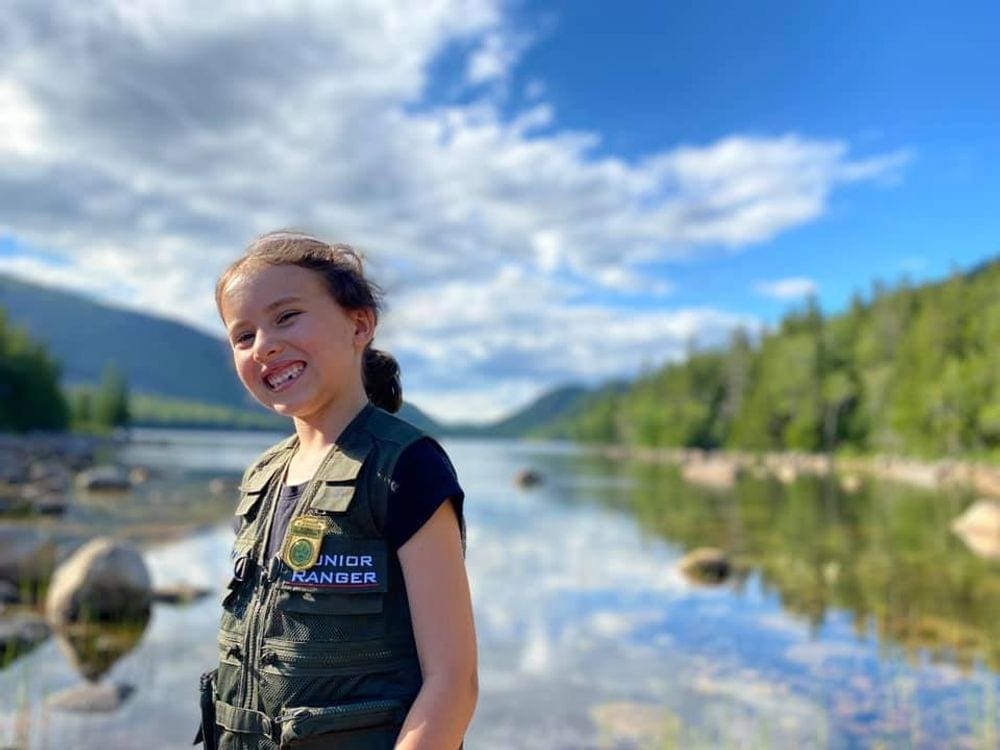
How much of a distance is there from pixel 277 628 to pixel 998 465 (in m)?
68.7

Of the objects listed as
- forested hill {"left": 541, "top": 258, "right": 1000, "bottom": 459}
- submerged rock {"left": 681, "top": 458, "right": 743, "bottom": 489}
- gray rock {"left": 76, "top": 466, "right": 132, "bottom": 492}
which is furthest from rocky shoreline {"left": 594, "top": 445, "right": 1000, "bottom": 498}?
gray rock {"left": 76, "top": 466, "right": 132, "bottom": 492}

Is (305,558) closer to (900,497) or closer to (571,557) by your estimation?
(571,557)

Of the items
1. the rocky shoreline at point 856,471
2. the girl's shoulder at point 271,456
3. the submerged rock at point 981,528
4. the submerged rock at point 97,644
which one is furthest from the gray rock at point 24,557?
the rocky shoreline at point 856,471

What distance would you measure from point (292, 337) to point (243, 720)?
963 millimetres

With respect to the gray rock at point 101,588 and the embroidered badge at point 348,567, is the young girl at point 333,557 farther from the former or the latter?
the gray rock at point 101,588

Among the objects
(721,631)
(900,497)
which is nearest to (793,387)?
(900,497)

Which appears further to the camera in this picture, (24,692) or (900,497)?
(900,497)

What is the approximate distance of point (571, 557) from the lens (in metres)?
21.2

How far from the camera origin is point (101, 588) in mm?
12688

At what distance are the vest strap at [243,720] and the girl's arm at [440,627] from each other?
1.21ft

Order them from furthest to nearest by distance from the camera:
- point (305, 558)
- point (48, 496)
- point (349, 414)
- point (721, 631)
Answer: point (48, 496), point (721, 631), point (349, 414), point (305, 558)

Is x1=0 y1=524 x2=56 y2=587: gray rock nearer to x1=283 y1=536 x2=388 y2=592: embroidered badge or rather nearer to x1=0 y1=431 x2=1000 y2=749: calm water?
x1=0 y1=431 x2=1000 y2=749: calm water

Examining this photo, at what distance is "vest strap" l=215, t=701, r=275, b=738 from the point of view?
1985mm

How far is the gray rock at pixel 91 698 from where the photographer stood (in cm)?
888
